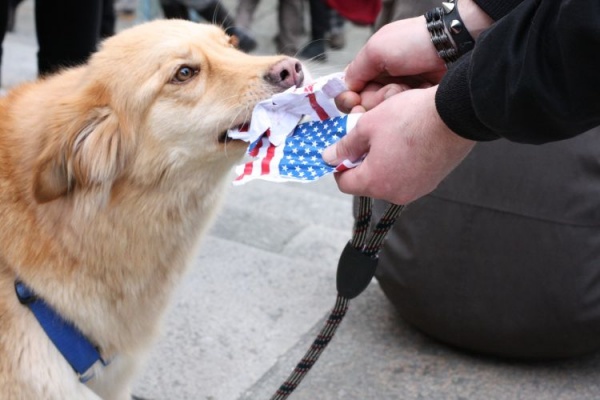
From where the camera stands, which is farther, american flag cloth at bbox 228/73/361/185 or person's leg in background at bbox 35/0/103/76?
person's leg in background at bbox 35/0/103/76

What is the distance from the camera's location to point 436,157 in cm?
172

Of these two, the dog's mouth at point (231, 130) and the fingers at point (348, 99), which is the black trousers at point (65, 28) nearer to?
the dog's mouth at point (231, 130)

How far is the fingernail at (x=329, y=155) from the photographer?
1.91 metres

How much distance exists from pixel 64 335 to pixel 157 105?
718 millimetres

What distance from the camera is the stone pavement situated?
9.90 ft

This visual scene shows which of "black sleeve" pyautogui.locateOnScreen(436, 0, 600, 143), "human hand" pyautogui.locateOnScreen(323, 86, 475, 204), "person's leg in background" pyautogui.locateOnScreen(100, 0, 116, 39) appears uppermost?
"black sleeve" pyautogui.locateOnScreen(436, 0, 600, 143)

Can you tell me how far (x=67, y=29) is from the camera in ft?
12.3

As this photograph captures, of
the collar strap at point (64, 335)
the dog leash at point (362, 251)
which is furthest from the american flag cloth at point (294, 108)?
the collar strap at point (64, 335)

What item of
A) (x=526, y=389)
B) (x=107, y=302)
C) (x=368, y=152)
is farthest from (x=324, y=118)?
(x=526, y=389)

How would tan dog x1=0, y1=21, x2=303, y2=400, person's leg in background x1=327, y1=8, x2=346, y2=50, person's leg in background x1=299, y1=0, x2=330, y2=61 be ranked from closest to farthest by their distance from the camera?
tan dog x1=0, y1=21, x2=303, y2=400
person's leg in background x1=299, y1=0, x2=330, y2=61
person's leg in background x1=327, y1=8, x2=346, y2=50

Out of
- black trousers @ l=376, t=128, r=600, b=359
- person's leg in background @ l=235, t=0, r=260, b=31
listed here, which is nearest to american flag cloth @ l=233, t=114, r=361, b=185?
black trousers @ l=376, t=128, r=600, b=359

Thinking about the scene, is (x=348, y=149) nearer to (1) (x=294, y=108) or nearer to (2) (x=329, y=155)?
(2) (x=329, y=155)

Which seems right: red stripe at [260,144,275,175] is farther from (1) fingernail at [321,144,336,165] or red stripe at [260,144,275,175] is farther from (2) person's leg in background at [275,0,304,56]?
(2) person's leg in background at [275,0,304,56]

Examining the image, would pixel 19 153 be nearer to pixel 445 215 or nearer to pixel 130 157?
pixel 130 157
